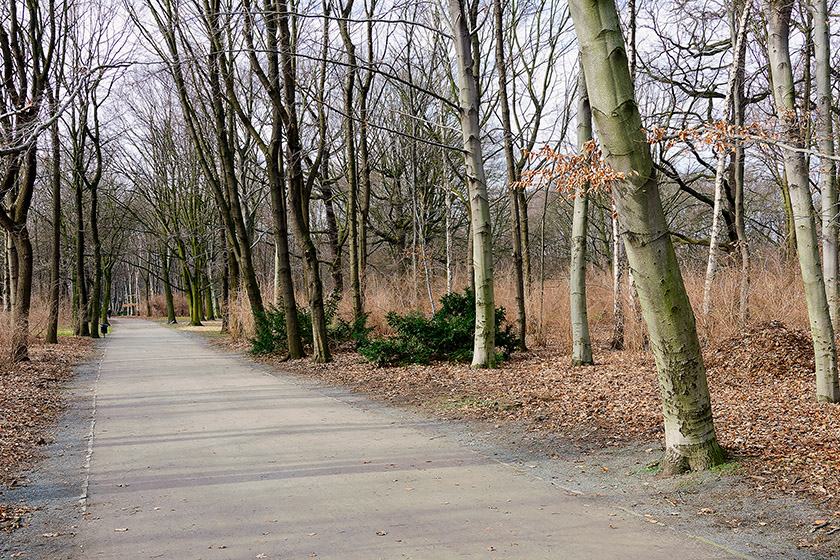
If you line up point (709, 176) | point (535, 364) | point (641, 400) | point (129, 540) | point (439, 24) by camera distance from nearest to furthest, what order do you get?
point (129, 540), point (641, 400), point (535, 364), point (439, 24), point (709, 176)

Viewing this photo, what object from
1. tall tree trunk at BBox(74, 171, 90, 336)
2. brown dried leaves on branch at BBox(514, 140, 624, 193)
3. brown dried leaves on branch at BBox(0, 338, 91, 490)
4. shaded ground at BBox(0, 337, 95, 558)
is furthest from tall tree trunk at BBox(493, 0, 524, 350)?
tall tree trunk at BBox(74, 171, 90, 336)

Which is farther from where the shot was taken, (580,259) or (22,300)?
(22,300)

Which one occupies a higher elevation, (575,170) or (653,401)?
(575,170)

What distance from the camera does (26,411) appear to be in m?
9.76

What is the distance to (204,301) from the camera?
55.8 m

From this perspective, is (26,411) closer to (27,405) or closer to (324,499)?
(27,405)

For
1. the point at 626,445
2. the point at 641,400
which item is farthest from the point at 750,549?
the point at 641,400

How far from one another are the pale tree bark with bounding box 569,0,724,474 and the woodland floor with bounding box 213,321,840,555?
46cm

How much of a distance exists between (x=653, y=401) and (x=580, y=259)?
417 cm

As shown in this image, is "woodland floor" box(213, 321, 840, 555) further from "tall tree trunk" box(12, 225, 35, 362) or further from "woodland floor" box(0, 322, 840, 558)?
"tall tree trunk" box(12, 225, 35, 362)

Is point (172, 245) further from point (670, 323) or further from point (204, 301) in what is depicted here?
point (670, 323)

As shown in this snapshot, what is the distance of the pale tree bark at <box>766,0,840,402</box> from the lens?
713cm

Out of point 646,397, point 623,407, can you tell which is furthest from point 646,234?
point 646,397

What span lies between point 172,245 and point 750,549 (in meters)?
46.9
